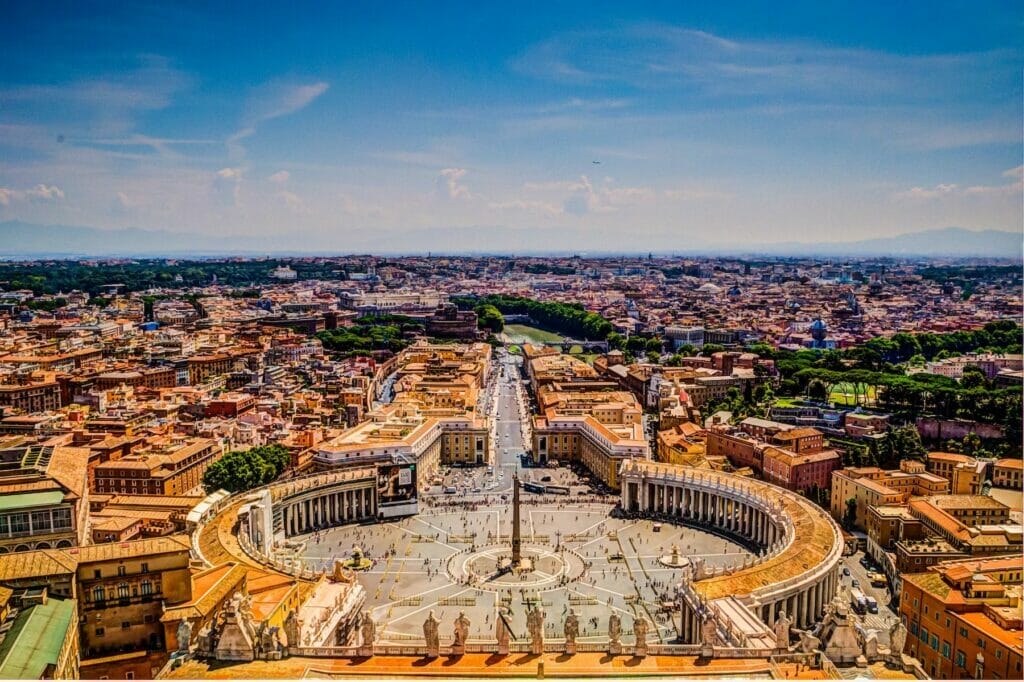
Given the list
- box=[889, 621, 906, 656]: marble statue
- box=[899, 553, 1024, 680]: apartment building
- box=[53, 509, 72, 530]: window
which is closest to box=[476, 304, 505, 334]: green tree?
box=[899, 553, 1024, 680]: apartment building

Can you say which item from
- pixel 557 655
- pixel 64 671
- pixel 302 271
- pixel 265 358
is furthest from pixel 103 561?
pixel 302 271

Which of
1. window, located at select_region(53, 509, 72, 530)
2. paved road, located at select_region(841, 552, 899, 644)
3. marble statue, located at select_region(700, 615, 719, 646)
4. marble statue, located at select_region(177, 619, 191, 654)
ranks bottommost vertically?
paved road, located at select_region(841, 552, 899, 644)

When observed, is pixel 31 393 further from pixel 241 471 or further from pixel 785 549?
pixel 785 549

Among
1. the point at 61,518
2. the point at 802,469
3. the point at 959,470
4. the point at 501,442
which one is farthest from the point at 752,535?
the point at 61,518

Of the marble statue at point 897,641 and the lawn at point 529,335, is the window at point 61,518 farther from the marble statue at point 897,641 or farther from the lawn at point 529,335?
the lawn at point 529,335

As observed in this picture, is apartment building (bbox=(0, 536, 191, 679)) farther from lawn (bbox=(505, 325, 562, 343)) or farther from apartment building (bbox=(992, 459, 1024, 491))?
lawn (bbox=(505, 325, 562, 343))

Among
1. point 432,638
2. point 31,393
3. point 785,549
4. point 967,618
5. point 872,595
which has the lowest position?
point 872,595
